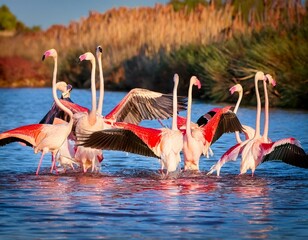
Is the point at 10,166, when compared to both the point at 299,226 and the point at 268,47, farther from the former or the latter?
the point at 268,47

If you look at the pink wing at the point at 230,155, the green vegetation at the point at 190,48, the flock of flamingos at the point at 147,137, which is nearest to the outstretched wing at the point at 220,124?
the flock of flamingos at the point at 147,137

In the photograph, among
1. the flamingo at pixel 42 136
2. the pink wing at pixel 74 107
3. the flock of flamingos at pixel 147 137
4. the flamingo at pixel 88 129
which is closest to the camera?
the flock of flamingos at pixel 147 137

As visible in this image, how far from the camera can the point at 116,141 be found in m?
10.1

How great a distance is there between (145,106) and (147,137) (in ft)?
6.45

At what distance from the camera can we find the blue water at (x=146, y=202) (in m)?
7.28

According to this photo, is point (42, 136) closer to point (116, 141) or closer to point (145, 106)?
point (116, 141)

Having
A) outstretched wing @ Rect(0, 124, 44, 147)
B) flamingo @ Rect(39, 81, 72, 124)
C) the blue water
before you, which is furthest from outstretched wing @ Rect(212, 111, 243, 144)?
A: flamingo @ Rect(39, 81, 72, 124)

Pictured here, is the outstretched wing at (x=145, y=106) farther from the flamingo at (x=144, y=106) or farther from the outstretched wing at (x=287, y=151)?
the outstretched wing at (x=287, y=151)

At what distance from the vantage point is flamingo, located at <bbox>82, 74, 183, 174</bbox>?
32.9ft

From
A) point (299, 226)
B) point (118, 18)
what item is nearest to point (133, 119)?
point (299, 226)

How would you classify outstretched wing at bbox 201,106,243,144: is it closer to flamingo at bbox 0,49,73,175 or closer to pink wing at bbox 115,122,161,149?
pink wing at bbox 115,122,161,149

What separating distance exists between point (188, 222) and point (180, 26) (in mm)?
21871

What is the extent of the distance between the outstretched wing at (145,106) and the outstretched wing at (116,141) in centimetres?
163

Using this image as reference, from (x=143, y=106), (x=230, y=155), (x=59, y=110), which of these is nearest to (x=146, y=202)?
(x=230, y=155)
